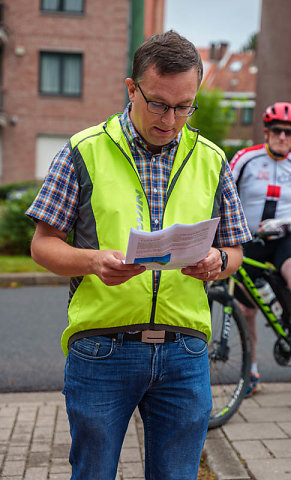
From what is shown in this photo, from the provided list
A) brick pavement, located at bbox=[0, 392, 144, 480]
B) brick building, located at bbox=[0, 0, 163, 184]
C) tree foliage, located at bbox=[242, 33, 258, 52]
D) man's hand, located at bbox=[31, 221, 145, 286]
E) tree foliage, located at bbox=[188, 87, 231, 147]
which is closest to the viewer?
man's hand, located at bbox=[31, 221, 145, 286]

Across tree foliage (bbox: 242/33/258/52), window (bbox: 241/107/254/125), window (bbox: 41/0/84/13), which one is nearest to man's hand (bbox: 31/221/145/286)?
window (bbox: 41/0/84/13)

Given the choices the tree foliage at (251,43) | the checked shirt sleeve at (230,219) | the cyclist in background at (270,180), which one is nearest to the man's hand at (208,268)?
the checked shirt sleeve at (230,219)

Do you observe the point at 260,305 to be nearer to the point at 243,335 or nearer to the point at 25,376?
the point at 243,335

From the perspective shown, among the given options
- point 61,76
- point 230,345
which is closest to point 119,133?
point 230,345

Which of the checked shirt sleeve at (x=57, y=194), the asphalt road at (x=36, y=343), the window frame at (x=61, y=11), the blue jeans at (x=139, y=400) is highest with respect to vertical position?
the window frame at (x=61, y=11)

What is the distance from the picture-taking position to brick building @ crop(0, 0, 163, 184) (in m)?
27.8

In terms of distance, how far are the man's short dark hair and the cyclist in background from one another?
255cm

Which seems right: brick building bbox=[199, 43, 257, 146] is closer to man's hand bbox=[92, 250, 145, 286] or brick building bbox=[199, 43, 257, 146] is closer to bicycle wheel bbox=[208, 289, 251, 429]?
bicycle wheel bbox=[208, 289, 251, 429]

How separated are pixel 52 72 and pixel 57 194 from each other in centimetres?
2740

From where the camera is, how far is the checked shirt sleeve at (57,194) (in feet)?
6.82

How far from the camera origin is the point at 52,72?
2825cm

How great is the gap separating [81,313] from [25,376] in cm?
347

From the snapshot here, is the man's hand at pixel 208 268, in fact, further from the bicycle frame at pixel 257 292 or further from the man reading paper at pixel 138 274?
the bicycle frame at pixel 257 292

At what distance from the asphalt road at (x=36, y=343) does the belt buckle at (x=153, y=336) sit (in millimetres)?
3168
